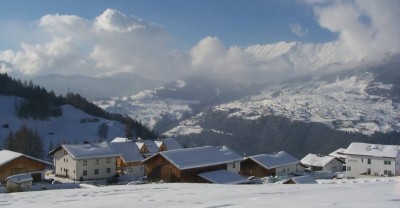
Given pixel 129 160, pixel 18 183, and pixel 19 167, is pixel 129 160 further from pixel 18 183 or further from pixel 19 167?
pixel 18 183

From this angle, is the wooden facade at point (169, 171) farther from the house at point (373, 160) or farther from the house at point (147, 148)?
the house at point (373, 160)

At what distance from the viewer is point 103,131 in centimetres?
13138

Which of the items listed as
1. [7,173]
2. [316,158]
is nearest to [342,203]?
[7,173]

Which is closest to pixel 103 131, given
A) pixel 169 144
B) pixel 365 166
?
pixel 169 144

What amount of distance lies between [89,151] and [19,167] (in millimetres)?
10988

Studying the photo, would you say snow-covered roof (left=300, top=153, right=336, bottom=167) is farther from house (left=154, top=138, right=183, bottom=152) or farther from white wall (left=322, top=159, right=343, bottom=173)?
house (left=154, top=138, right=183, bottom=152)

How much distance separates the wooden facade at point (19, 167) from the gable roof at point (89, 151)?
5957 millimetres

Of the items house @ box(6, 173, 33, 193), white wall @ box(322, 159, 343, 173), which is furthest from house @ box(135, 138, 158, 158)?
white wall @ box(322, 159, 343, 173)

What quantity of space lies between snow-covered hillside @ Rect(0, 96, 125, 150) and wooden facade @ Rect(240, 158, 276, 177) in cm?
6358

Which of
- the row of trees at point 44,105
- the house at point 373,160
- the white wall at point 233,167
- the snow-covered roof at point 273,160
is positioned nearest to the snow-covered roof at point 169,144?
the snow-covered roof at point 273,160

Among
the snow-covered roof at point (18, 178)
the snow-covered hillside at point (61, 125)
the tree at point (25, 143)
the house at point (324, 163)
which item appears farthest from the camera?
the snow-covered hillside at point (61, 125)

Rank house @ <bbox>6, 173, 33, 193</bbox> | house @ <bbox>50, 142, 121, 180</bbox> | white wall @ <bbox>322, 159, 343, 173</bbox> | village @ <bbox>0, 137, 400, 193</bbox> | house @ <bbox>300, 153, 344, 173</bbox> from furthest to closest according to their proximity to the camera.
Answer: white wall @ <bbox>322, 159, 343, 173</bbox> < house @ <bbox>300, 153, 344, 173</bbox> < house @ <bbox>50, 142, 121, 180</bbox> < village @ <bbox>0, 137, 400, 193</bbox> < house @ <bbox>6, 173, 33, 193</bbox>

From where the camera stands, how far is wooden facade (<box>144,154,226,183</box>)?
5228cm

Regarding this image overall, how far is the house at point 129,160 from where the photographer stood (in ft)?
229
